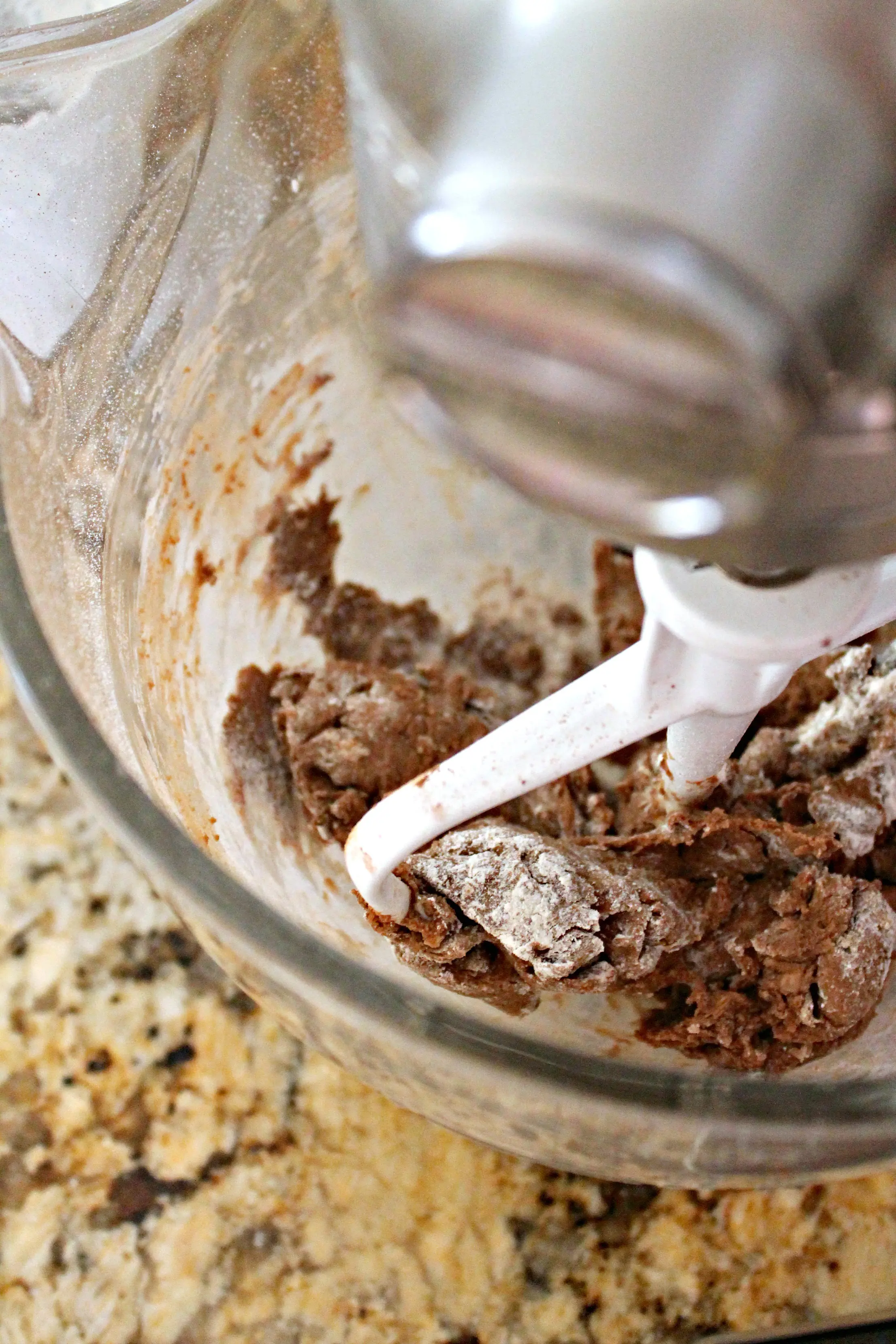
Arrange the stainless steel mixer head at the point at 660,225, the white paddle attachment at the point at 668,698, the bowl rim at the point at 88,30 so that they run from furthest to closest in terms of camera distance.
Answer: the bowl rim at the point at 88,30 → the white paddle attachment at the point at 668,698 → the stainless steel mixer head at the point at 660,225

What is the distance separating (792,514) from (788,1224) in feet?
1.71

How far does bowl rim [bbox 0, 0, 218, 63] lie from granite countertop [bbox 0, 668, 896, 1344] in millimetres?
518

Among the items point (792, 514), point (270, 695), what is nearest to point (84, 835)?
point (270, 695)

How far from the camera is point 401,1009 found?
427 mm

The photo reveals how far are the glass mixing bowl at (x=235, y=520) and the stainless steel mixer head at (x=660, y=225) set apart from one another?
0.22 metres

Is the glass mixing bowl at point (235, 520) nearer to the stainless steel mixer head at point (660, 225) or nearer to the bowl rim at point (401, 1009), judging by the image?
the bowl rim at point (401, 1009)

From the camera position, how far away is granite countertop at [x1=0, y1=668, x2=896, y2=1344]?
651 mm

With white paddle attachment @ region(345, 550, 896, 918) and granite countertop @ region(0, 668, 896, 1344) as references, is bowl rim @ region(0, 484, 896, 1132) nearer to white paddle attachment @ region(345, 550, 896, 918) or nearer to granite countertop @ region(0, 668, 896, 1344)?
white paddle attachment @ region(345, 550, 896, 918)

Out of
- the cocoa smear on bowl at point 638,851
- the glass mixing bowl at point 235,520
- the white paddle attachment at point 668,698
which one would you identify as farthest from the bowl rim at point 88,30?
the white paddle attachment at point 668,698

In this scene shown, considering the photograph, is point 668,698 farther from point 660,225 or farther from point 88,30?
point 88,30

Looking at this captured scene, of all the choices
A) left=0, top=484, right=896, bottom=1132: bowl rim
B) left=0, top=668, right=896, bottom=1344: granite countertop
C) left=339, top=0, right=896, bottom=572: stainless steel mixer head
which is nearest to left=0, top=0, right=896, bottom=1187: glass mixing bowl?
left=0, top=484, right=896, bottom=1132: bowl rim

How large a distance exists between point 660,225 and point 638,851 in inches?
17.2

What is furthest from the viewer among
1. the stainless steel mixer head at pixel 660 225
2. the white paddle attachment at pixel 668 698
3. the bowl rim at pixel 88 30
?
the bowl rim at pixel 88 30

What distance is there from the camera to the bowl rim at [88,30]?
56 cm
